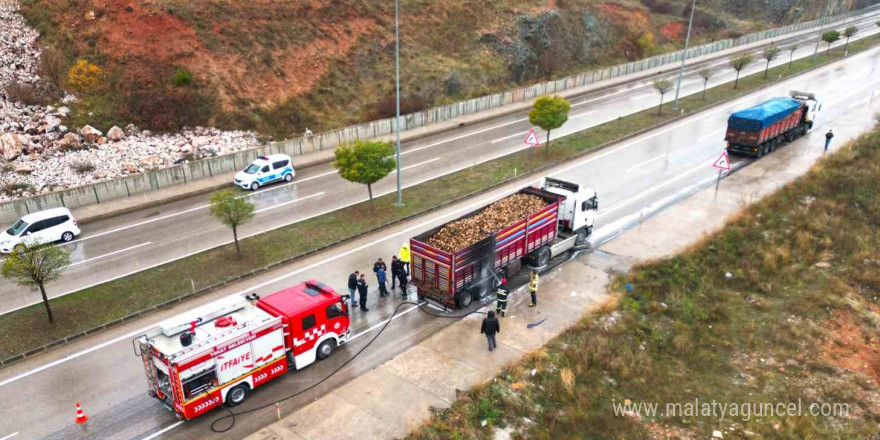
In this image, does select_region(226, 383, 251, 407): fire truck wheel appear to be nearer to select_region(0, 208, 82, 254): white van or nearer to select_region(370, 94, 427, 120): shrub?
select_region(0, 208, 82, 254): white van

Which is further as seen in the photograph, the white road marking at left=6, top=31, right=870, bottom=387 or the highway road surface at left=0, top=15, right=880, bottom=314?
the highway road surface at left=0, top=15, right=880, bottom=314

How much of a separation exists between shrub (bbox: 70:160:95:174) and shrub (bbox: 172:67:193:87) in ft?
30.6

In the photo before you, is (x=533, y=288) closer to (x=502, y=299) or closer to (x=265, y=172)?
(x=502, y=299)

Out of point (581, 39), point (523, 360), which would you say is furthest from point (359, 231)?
point (581, 39)

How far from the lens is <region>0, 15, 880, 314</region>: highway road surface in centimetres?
2530

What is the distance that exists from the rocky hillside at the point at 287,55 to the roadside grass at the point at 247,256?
47.5ft

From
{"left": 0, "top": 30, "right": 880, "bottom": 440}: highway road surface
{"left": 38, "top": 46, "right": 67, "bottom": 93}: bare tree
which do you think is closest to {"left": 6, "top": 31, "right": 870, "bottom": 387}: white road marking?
{"left": 0, "top": 30, "right": 880, "bottom": 440}: highway road surface

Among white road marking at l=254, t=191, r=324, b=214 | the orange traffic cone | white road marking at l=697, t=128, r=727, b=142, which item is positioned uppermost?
the orange traffic cone

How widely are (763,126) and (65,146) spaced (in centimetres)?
4138

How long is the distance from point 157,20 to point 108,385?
35.8 meters

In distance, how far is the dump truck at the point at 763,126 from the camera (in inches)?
1377

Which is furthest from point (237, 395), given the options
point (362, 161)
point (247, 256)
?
point (362, 161)

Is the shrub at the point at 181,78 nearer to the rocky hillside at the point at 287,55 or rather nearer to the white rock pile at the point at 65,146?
the rocky hillside at the point at 287,55

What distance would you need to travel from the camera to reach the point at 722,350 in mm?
18797
